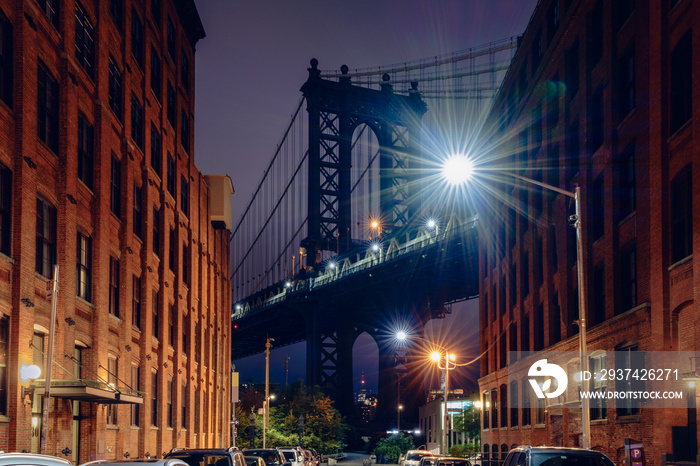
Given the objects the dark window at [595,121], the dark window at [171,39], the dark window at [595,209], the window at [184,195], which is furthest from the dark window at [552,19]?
the window at [184,195]

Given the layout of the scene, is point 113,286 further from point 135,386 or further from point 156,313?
point 156,313

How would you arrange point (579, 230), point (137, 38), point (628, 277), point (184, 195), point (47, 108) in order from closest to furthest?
point (47, 108), point (579, 230), point (628, 277), point (137, 38), point (184, 195)

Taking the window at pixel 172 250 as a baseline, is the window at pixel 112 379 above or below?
below

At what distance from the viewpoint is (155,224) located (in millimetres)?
→ 35219

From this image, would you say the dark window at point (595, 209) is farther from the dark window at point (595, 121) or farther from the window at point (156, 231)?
the window at point (156, 231)

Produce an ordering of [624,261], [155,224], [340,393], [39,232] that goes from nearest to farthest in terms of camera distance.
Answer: [39,232] < [624,261] < [155,224] < [340,393]

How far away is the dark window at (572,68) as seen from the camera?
35.9m

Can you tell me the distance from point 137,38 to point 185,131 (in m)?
11.0

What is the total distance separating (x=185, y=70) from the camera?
44.7 m

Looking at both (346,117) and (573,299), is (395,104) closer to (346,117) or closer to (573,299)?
(346,117)

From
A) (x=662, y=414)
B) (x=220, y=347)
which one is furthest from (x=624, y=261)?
(x=220, y=347)

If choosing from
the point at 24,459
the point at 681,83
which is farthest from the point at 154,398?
the point at 24,459

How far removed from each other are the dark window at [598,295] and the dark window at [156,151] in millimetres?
17608

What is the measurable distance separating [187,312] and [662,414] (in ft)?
77.5
